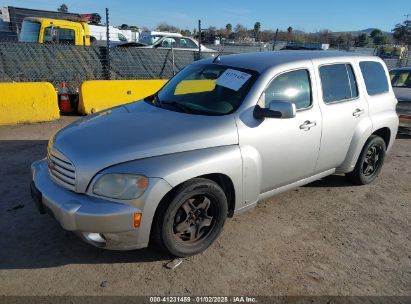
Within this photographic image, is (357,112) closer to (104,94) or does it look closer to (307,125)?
(307,125)

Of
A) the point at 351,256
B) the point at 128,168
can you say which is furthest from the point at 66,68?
the point at 351,256

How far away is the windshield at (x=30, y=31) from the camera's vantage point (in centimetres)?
1275

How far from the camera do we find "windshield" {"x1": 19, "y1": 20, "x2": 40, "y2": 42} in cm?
1275

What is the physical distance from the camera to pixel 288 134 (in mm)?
3775

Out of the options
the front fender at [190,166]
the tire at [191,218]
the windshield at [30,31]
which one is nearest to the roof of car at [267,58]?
the front fender at [190,166]

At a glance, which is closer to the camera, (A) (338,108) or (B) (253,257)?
(B) (253,257)

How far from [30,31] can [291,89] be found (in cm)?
1202

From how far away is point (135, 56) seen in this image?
11.4 meters

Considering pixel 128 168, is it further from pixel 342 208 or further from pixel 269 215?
pixel 342 208

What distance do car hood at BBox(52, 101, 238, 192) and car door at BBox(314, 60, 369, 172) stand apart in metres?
1.38

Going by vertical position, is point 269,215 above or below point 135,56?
below

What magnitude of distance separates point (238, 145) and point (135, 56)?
29.0 feet

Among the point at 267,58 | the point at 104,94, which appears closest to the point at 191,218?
the point at 267,58

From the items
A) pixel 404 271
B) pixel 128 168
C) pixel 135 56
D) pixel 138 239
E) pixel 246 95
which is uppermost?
pixel 135 56
